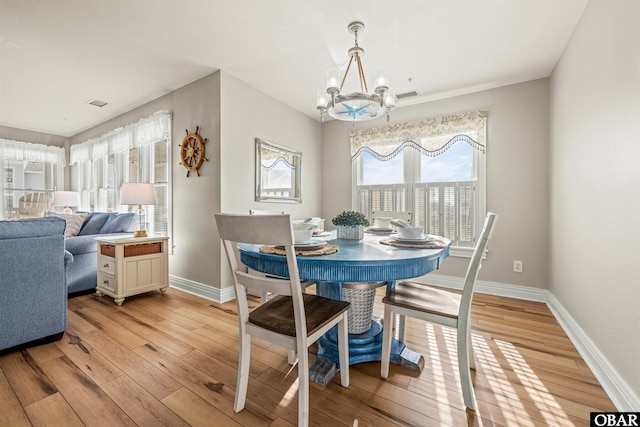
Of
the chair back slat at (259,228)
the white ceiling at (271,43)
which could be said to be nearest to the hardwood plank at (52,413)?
the chair back slat at (259,228)

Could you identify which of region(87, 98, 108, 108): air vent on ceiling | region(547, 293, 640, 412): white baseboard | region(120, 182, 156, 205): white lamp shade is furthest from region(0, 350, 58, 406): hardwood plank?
region(87, 98, 108, 108): air vent on ceiling

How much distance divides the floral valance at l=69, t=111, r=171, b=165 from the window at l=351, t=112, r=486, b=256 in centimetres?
252

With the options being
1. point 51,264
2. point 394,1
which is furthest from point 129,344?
point 394,1

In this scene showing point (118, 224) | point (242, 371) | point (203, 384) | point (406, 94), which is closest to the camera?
point (242, 371)

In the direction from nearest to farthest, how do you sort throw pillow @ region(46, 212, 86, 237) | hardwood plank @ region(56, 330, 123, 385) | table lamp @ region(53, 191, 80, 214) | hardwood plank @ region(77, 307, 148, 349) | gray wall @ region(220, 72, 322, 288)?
hardwood plank @ region(56, 330, 123, 385) < hardwood plank @ region(77, 307, 148, 349) < gray wall @ region(220, 72, 322, 288) < throw pillow @ region(46, 212, 86, 237) < table lamp @ region(53, 191, 80, 214)

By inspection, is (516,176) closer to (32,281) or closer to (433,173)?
(433,173)

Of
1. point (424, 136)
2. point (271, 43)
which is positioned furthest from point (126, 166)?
point (424, 136)

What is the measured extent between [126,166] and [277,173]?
247cm

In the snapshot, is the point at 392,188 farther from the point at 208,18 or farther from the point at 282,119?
the point at 208,18

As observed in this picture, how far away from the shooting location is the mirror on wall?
328 cm

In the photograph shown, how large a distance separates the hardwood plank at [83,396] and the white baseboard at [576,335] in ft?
7.60

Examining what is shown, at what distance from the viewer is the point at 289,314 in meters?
1.33

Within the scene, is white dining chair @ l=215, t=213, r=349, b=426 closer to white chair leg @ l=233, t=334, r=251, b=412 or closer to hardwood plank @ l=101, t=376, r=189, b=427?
white chair leg @ l=233, t=334, r=251, b=412

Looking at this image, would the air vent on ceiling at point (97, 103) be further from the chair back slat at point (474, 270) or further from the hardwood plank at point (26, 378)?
the chair back slat at point (474, 270)
